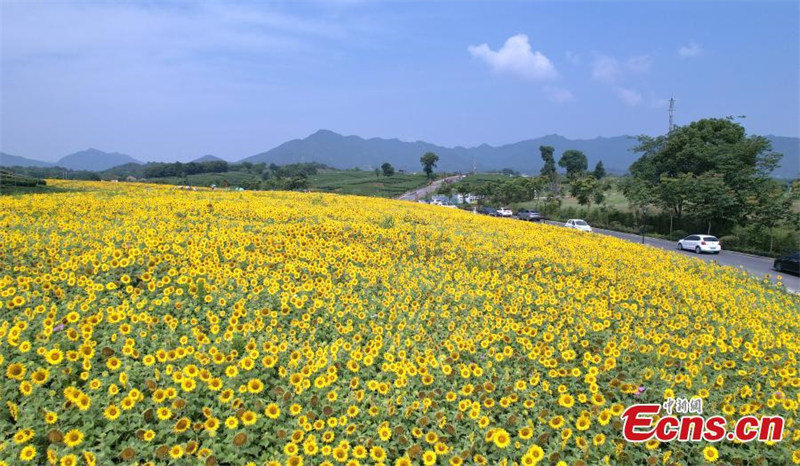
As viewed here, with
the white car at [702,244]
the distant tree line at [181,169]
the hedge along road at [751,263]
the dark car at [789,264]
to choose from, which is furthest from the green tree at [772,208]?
the distant tree line at [181,169]

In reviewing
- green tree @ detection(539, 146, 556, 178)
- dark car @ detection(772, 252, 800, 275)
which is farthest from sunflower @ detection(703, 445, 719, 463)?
green tree @ detection(539, 146, 556, 178)

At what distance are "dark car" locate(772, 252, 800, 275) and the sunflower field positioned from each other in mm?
14614

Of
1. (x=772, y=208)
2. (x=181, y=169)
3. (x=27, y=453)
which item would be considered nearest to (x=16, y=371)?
(x=27, y=453)

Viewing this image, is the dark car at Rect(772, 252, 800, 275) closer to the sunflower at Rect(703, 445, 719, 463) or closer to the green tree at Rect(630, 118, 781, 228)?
the green tree at Rect(630, 118, 781, 228)

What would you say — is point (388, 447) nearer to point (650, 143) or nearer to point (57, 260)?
point (57, 260)

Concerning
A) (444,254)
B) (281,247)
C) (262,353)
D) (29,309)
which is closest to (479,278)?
(444,254)

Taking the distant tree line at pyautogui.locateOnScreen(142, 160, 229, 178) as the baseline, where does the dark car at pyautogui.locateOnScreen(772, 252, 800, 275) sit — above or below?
below

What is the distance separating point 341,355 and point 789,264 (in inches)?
923

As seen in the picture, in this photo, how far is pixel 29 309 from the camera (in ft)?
14.5

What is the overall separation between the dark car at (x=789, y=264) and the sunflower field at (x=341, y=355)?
575 inches

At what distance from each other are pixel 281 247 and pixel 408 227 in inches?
184

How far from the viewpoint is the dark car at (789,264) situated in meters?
18.7

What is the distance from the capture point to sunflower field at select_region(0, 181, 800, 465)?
10.7 feet

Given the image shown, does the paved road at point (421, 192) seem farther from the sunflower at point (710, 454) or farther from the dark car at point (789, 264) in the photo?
the sunflower at point (710, 454)
